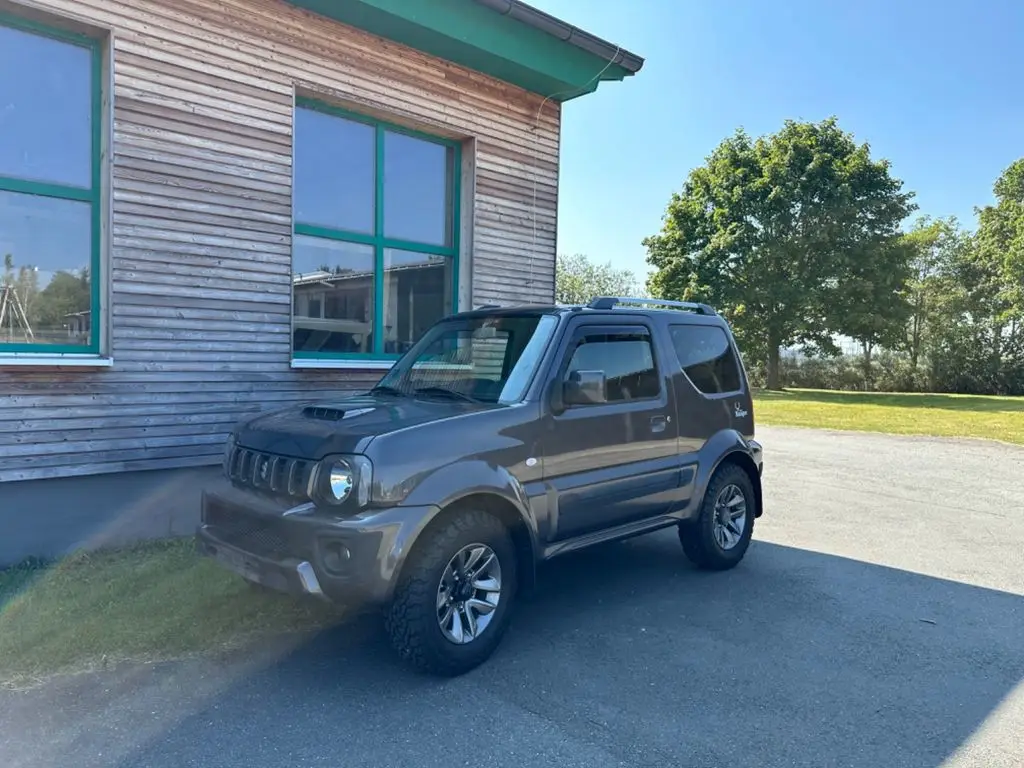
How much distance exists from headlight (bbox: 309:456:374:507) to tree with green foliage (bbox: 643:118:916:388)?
30298 millimetres

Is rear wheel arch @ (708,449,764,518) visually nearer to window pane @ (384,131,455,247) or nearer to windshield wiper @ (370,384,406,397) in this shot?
windshield wiper @ (370,384,406,397)

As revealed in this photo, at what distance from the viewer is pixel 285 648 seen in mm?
4000

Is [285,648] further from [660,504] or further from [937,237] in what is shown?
[937,237]

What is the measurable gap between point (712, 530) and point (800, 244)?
28.9 metres

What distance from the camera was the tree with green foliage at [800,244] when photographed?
30672mm

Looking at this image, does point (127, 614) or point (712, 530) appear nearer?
point (127, 614)

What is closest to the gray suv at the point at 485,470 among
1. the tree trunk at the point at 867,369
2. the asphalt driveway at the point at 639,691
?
the asphalt driveway at the point at 639,691

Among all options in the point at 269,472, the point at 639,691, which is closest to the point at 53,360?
the point at 269,472

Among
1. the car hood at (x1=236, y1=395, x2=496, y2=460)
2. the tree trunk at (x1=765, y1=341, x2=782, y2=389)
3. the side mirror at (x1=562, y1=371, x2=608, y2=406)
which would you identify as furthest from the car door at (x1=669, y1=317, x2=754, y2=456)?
the tree trunk at (x1=765, y1=341, x2=782, y2=389)

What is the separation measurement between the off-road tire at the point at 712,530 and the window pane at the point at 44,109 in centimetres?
551

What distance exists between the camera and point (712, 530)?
5430 millimetres

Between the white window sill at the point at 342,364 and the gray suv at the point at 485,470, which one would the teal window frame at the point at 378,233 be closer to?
the white window sill at the point at 342,364

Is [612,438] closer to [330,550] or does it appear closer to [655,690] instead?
[655,690]

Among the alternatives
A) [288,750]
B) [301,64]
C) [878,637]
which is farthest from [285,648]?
[301,64]
